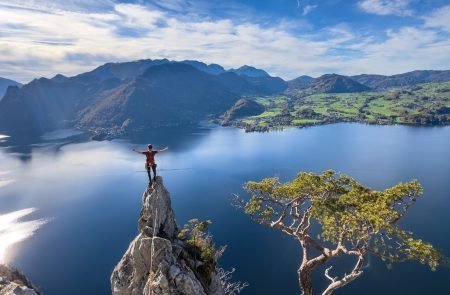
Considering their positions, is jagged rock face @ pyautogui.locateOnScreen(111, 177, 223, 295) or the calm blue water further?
the calm blue water

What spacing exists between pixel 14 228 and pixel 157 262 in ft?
281

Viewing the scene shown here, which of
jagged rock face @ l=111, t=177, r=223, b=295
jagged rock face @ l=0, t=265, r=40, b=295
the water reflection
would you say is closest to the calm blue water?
the water reflection

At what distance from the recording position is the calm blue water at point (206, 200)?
65.7 m

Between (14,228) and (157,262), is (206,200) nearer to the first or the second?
(14,228)

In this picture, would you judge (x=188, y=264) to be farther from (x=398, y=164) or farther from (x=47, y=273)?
(x=398, y=164)

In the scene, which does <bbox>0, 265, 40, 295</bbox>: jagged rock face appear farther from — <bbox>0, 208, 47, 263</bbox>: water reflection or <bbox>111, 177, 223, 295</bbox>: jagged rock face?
<bbox>0, 208, 47, 263</bbox>: water reflection

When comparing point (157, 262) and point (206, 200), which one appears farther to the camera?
point (206, 200)

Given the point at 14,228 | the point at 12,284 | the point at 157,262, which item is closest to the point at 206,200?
the point at 14,228

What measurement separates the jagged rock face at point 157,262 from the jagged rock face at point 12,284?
6.36 metres

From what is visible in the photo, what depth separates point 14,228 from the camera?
91.4 m

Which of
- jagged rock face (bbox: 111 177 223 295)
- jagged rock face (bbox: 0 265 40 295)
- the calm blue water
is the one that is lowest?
the calm blue water

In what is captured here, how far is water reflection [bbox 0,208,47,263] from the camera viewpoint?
81.8m

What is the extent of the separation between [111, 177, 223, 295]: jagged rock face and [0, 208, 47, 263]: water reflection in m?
66.8

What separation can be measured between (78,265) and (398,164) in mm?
116804
